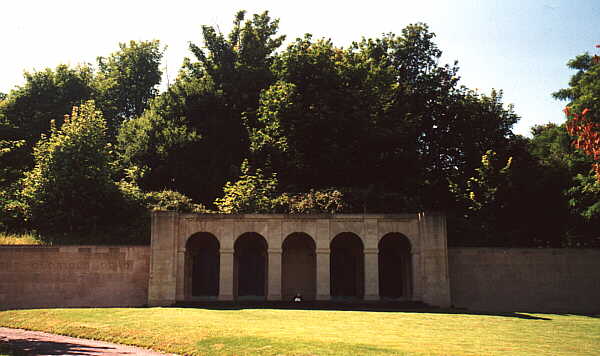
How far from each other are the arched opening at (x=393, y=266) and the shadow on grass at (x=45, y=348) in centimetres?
2173

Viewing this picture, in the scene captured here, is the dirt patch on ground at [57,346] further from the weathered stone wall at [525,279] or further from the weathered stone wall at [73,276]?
the weathered stone wall at [525,279]

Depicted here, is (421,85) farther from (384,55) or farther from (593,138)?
(593,138)

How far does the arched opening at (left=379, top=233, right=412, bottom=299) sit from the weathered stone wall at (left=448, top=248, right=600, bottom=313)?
3.74m

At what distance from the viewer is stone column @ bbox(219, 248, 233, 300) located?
3284cm

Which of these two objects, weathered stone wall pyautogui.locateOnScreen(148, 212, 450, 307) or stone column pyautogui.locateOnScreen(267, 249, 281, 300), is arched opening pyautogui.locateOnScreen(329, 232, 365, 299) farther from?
stone column pyautogui.locateOnScreen(267, 249, 281, 300)

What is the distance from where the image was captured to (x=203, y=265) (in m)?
36.8

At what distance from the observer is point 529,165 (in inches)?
1720

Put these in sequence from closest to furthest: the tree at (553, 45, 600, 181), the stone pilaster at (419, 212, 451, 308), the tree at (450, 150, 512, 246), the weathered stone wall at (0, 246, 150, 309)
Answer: the tree at (553, 45, 600, 181) < the stone pilaster at (419, 212, 451, 308) < the weathered stone wall at (0, 246, 150, 309) < the tree at (450, 150, 512, 246)

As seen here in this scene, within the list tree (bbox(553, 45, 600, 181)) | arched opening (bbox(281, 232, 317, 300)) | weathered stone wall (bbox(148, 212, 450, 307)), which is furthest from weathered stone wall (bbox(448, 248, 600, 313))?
arched opening (bbox(281, 232, 317, 300))

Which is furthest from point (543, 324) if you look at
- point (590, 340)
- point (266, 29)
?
point (266, 29)

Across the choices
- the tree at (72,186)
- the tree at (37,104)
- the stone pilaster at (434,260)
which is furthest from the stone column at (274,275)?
the tree at (37,104)

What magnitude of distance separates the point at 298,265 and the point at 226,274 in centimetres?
552

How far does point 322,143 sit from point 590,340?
27624 millimetres

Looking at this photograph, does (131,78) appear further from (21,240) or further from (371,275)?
(371,275)
